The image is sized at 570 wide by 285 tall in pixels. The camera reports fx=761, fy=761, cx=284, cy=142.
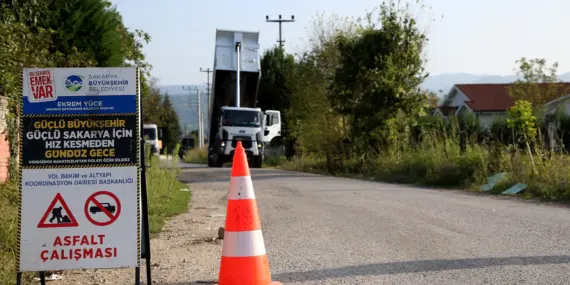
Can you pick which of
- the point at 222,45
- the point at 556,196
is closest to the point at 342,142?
the point at 222,45

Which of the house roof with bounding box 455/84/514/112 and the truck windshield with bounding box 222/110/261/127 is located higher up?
the house roof with bounding box 455/84/514/112

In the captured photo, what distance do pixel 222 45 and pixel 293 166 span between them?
30.9 ft

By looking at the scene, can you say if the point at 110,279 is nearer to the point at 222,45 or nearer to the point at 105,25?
the point at 105,25

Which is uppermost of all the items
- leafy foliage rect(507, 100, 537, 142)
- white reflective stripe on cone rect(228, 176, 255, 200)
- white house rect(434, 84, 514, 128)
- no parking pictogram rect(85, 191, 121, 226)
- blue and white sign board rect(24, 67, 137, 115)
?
white house rect(434, 84, 514, 128)

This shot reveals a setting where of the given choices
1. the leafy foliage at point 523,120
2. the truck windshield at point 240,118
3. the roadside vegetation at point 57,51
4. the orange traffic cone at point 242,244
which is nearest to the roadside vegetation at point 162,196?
the roadside vegetation at point 57,51

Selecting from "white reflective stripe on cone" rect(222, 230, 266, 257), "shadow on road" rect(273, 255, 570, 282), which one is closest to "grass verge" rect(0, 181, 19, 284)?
"white reflective stripe on cone" rect(222, 230, 266, 257)

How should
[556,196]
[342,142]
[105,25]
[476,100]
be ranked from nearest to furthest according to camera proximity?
1. [556,196]
2. [105,25]
3. [342,142]
4. [476,100]

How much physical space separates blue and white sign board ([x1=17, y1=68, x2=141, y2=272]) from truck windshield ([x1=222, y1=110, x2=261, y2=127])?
26.5 meters

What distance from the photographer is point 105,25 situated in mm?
23859

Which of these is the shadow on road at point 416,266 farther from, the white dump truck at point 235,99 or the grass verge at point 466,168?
the white dump truck at point 235,99

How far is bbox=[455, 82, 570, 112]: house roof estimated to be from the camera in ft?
213

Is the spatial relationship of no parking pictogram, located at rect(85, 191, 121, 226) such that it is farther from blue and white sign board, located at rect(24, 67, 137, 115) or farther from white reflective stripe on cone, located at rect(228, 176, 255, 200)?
white reflective stripe on cone, located at rect(228, 176, 255, 200)

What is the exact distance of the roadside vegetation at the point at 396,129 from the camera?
61.0 ft

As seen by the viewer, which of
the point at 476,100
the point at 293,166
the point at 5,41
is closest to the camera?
the point at 5,41
